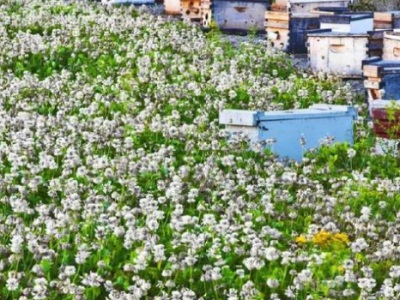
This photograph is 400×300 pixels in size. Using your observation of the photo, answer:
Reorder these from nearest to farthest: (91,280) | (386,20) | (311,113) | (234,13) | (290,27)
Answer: (91,280)
(311,113)
(386,20)
(290,27)
(234,13)

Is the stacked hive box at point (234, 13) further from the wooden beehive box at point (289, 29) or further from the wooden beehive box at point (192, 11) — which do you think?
the wooden beehive box at point (289, 29)

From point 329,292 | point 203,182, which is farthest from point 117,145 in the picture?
point 329,292

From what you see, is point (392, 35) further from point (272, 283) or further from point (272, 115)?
point (272, 283)

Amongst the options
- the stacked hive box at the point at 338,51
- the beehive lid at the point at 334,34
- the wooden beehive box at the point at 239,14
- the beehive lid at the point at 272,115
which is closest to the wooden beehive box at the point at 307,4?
the wooden beehive box at the point at 239,14

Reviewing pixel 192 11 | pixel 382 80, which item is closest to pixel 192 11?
pixel 192 11

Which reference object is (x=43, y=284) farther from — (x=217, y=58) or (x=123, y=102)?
(x=217, y=58)

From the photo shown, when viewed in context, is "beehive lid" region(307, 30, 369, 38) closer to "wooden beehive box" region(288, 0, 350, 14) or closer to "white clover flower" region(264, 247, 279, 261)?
"wooden beehive box" region(288, 0, 350, 14)
